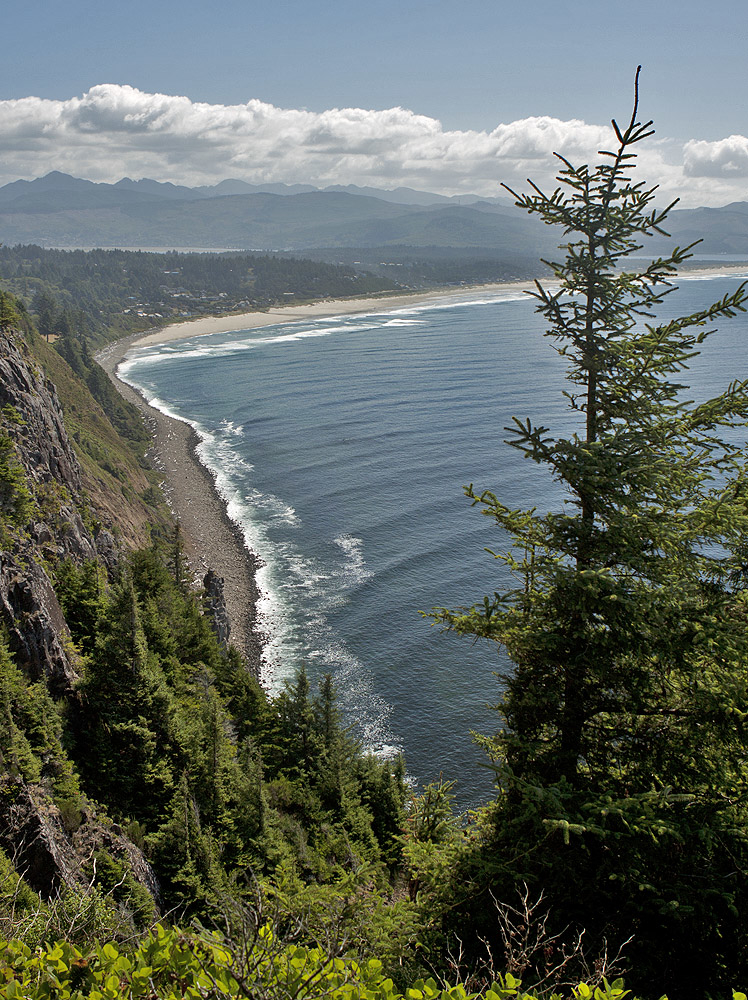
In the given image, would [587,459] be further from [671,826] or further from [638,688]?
[671,826]

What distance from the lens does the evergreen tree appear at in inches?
352

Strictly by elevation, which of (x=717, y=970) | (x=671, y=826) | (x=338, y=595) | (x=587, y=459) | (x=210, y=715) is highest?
(x=587, y=459)

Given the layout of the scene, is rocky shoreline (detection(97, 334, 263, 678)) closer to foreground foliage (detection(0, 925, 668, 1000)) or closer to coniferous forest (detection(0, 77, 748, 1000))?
coniferous forest (detection(0, 77, 748, 1000))

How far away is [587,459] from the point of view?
33.2 ft

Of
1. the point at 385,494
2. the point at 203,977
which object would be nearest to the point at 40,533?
the point at 203,977

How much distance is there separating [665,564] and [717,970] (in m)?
5.54

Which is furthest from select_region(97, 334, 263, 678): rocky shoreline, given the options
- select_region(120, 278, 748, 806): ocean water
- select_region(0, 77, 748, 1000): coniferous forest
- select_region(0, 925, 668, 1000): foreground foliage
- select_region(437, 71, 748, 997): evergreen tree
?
select_region(0, 925, 668, 1000): foreground foliage

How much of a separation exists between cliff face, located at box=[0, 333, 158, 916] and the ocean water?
1237 cm

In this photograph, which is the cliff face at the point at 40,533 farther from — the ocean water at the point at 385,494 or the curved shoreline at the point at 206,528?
the ocean water at the point at 385,494

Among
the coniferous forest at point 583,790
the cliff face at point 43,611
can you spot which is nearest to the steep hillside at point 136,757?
the cliff face at point 43,611

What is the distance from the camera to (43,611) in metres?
22.6

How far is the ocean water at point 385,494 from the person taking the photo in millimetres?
39688

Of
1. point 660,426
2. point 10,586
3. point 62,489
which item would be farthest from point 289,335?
point 660,426

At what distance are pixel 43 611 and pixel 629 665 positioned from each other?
20.3m
